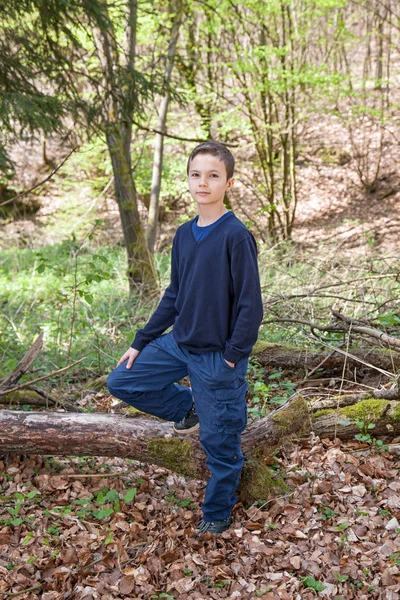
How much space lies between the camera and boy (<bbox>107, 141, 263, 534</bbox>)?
2.64 m

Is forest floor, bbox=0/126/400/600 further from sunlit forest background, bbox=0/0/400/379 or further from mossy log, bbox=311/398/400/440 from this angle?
sunlit forest background, bbox=0/0/400/379

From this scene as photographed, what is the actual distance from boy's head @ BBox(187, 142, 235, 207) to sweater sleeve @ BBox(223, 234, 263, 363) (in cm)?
30

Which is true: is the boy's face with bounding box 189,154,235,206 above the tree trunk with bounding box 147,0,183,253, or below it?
below

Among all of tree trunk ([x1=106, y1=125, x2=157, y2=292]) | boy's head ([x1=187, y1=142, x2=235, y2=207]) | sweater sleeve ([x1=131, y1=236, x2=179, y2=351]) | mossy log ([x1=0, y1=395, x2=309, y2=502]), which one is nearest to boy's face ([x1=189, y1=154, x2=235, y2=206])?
boy's head ([x1=187, y1=142, x2=235, y2=207])

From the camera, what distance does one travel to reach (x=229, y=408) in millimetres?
2791

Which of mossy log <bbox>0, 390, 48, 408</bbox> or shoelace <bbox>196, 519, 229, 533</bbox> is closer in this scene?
shoelace <bbox>196, 519, 229, 533</bbox>

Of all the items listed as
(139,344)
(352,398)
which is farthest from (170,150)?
(139,344)

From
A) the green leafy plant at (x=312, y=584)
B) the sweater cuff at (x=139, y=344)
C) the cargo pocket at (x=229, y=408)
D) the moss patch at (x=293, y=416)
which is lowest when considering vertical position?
the green leafy plant at (x=312, y=584)

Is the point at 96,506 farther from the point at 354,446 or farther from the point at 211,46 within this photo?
the point at 211,46

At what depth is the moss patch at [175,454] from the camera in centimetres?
324

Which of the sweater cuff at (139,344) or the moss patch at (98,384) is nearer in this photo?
the sweater cuff at (139,344)

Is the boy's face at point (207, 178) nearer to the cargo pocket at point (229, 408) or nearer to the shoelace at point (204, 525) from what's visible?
the cargo pocket at point (229, 408)

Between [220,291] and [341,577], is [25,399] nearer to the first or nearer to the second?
[220,291]

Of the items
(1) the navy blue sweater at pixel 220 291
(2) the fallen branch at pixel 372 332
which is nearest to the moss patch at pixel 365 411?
(2) the fallen branch at pixel 372 332
